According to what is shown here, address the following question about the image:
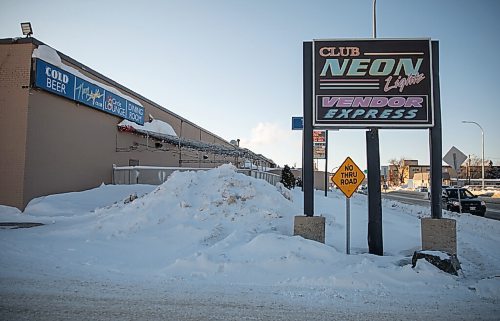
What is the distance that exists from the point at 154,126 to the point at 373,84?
18811mm

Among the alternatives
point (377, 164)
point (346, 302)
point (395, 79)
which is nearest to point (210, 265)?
point (346, 302)

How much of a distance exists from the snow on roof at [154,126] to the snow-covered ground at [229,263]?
8.91m

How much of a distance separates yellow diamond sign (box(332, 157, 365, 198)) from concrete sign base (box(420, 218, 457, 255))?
188cm

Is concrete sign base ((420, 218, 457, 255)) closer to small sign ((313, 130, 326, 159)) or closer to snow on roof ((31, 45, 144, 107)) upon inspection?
snow on roof ((31, 45, 144, 107))

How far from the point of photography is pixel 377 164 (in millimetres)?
9625

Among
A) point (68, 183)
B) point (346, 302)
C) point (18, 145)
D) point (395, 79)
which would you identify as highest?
point (395, 79)

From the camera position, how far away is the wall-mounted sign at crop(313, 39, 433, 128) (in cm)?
940

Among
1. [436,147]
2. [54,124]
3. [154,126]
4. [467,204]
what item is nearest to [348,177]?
[436,147]

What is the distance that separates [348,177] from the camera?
30.1ft

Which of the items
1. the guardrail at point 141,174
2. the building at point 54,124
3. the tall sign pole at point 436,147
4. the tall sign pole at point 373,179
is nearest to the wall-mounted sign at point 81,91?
the building at point 54,124

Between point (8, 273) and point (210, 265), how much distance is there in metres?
3.79

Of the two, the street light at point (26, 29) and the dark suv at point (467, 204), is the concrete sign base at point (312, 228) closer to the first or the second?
the street light at point (26, 29)

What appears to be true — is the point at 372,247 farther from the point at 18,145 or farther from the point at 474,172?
the point at 474,172

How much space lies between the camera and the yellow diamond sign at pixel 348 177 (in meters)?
9.10
